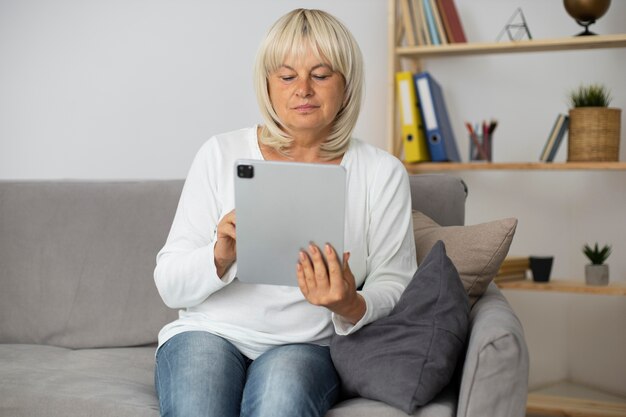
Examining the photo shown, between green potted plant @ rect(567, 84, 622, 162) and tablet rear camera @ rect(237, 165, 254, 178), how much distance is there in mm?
1730

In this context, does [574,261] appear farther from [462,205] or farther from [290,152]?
[290,152]

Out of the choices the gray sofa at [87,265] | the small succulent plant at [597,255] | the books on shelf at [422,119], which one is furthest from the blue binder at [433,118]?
the gray sofa at [87,265]

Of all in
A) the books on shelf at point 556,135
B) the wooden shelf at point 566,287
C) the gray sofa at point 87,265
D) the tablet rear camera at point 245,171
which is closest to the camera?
the tablet rear camera at point 245,171

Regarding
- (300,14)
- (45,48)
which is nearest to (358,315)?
(300,14)

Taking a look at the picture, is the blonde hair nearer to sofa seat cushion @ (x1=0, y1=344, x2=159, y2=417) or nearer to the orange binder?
sofa seat cushion @ (x1=0, y1=344, x2=159, y2=417)

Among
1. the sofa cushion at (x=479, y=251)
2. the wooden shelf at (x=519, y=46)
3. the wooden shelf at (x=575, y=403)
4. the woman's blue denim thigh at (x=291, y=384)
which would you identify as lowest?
the wooden shelf at (x=575, y=403)

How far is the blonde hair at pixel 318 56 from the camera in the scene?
1647 mm

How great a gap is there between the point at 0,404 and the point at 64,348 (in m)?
0.44

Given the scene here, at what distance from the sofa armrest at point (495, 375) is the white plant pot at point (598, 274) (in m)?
1.48

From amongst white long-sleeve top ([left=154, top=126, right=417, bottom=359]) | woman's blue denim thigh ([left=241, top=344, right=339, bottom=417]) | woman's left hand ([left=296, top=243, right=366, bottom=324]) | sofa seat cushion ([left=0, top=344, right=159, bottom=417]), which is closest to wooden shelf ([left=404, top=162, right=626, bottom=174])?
white long-sleeve top ([left=154, top=126, right=417, bottom=359])

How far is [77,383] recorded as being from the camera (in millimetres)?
1697

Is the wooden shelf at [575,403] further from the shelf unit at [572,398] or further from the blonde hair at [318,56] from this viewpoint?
the blonde hair at [318,56]

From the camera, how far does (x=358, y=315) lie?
1.50m

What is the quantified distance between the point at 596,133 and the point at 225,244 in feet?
5.50
